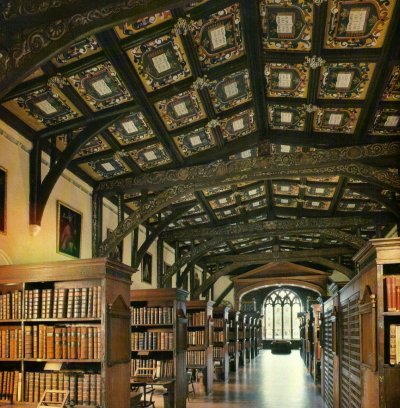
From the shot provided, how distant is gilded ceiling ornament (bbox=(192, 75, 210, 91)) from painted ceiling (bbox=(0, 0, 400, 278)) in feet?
0.07

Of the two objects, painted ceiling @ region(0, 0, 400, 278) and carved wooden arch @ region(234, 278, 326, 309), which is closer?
Answer: painted ceiling @ region(0, 0, 400, 278)

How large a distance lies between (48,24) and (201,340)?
9.43 metres

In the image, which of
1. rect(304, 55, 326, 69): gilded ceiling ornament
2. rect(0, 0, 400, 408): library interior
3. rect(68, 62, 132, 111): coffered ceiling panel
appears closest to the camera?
rect(0, 0, 400, 408): library interior

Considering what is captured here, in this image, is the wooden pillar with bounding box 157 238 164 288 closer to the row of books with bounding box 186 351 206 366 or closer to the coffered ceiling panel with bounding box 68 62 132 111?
the row of books with bounding box 186 351 206 366

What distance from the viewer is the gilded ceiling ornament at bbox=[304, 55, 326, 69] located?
767cm

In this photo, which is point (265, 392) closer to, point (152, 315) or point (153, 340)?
point (153, 340)

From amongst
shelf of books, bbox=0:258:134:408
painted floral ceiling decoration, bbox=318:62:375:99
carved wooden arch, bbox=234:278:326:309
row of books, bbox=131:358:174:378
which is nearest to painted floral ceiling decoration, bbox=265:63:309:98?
painted floral ceiling decoration, bbox=318:62:375:99

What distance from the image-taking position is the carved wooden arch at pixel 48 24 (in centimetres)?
464

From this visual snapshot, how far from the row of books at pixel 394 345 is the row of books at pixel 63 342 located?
10.3 ft

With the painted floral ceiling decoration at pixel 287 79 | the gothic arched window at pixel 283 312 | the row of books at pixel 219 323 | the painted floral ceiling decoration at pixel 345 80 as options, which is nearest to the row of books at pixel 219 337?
the row of books at pixel 219 323

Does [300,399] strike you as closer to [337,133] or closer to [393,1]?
[337,133]

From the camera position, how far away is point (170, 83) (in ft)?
25.7

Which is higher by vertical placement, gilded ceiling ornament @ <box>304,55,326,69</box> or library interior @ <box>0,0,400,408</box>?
gilded ceiling ornament @ <box>304,55,326,69</box>

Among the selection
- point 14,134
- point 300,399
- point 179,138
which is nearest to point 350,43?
point 179,138
